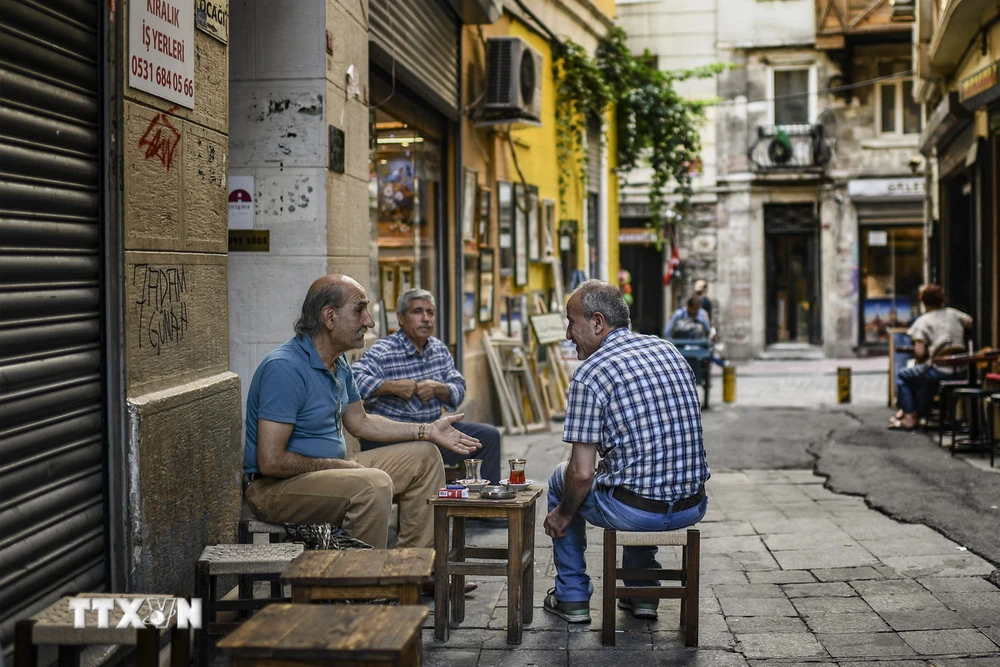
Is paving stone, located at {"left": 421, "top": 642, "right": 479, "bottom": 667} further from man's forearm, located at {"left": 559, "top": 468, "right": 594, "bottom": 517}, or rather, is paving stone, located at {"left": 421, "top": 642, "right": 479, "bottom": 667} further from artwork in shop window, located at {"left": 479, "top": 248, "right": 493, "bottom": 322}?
artwork in shop window, located at {"left": 479, "top": 248, "right": 493, "bottom": 322}

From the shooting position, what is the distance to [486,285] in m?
12.4

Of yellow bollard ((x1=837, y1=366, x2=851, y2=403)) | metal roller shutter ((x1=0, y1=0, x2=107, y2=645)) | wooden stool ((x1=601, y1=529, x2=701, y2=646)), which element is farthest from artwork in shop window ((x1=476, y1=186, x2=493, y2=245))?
metal roller shutter ((x1=0, y1=0, x2=107, y2=645))

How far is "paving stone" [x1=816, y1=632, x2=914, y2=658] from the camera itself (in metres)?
4.89

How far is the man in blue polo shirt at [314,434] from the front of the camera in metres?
5.08

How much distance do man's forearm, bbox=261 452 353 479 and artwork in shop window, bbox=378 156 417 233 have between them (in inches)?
181

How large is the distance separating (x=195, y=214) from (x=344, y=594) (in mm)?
2052

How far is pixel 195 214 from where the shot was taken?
17.1ft

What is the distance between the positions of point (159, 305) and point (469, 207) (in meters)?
7.18

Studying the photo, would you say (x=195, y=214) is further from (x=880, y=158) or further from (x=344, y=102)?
(x=880, y=158)

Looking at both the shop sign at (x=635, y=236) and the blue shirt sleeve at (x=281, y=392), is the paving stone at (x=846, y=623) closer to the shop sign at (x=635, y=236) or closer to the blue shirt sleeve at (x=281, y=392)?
the blue shirt sleeve at (x=281, y=392)

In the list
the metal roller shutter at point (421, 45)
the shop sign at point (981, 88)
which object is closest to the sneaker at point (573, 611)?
the metal roller shutter at point (421, 45)

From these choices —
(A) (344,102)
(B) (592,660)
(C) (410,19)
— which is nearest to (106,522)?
(B) (592,660)

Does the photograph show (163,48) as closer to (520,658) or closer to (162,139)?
(162,139)
